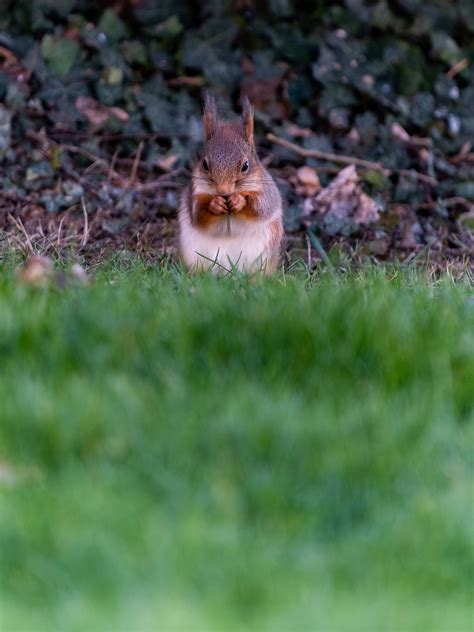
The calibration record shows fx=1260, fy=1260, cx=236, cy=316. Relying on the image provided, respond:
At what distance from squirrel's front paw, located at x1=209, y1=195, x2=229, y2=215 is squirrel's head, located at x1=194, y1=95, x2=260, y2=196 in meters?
0.04

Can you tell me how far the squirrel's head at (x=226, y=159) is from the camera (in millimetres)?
5527

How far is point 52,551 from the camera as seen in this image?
252 centimetres

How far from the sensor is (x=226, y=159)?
5539 mm

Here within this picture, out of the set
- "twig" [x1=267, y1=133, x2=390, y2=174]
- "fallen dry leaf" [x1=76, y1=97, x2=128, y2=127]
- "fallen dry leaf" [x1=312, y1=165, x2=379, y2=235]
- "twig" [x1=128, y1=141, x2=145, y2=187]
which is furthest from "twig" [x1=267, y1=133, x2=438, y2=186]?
"fallen dry leaf" [x1=76, y1=97, x2=128, y2=127]

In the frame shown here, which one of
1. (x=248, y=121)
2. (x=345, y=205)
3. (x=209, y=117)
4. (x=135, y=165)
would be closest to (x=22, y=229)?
(x=209, y=117)

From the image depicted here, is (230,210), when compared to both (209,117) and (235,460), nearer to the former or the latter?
(209,117)

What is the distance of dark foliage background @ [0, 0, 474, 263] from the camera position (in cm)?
732

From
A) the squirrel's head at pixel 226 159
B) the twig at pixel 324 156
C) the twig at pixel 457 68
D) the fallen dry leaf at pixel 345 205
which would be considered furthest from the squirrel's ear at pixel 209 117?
the twig at pixel 457 68

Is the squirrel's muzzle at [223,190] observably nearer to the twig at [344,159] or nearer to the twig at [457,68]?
the twig at [344,159]

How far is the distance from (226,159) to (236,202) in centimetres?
20

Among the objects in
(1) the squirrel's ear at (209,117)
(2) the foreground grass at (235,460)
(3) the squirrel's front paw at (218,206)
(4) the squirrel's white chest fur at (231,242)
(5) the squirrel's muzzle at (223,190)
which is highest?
(2) the foreground grass at (235,460)

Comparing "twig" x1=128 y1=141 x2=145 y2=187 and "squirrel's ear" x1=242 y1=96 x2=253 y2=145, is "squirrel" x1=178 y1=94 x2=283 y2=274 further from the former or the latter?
"twig" x1=128 y1=141 x2=145 y2=187

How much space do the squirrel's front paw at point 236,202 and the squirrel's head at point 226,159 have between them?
0.09 ft

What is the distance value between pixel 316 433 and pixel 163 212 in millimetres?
4189
